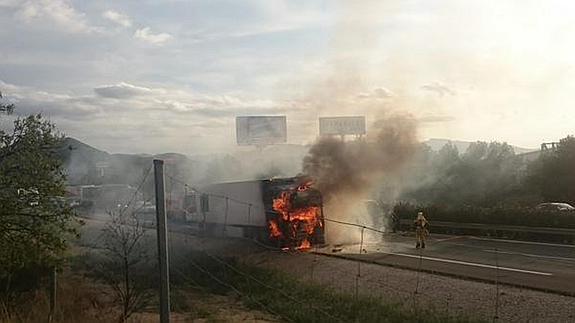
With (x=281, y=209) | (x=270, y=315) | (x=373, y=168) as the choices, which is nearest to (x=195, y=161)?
(x=373, y=168)

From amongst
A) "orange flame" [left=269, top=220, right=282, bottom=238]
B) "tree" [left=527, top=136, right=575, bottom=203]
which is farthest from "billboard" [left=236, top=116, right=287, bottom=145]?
"orange flame" [left=269, top=220, right=282, bottom=238]

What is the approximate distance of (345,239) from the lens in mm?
31031

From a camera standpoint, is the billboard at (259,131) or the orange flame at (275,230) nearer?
the orange flame at (275,230)

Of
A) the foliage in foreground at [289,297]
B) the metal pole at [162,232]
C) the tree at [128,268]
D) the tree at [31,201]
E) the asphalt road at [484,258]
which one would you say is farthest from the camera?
the asphalt road at [484,258]

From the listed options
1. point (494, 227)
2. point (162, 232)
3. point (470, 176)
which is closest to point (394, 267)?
point (494, 227)

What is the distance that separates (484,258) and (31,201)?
17.6 metres

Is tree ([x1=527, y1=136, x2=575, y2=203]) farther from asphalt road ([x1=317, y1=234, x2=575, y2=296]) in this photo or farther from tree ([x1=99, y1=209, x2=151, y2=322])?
tree ([x1=99, y1=209, x2=151, y2=322])

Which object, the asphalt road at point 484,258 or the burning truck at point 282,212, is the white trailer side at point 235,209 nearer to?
the burning truck at point 282,212

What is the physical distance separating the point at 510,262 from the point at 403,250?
5307mm

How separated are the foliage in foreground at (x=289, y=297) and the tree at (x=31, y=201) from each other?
18.9 feet

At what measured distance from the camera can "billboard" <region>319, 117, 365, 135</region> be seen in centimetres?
5850

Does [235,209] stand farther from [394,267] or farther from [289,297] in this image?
[289,297]

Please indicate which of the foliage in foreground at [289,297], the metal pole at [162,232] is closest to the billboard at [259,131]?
the foliage in foreground at [289,297]

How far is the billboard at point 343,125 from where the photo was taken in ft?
192
